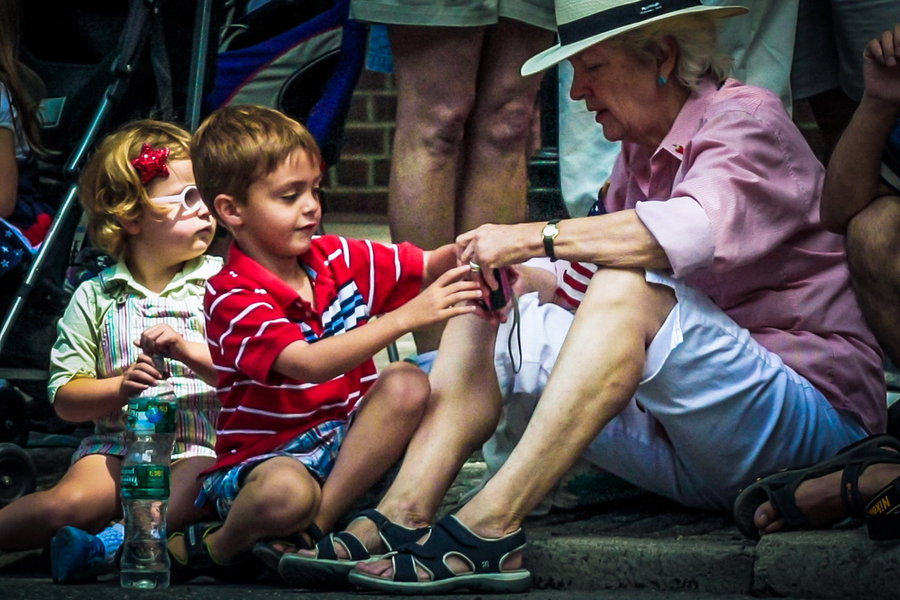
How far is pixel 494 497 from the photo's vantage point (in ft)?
10.9

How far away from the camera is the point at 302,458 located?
368 centimetres

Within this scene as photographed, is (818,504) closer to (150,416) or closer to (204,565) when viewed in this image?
(204,565)

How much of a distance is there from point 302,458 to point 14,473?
3.65 feet

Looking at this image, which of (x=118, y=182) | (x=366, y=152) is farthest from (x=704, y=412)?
(x=366, y=152)

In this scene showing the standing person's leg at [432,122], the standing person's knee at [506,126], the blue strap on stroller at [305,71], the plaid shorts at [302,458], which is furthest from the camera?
the blue strap on stroller at [305,71]

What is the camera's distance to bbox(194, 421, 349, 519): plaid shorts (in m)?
3.68

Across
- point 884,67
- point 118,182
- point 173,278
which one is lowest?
point 173,278

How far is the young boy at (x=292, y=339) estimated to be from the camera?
354 centimetres

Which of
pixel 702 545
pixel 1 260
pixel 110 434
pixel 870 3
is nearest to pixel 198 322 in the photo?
pixel 110 434

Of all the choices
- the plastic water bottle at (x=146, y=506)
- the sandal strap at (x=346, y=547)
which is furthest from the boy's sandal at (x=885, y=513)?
the plastic water bottle at (x=146, y=506)

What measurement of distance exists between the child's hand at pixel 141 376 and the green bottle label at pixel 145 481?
271 mm

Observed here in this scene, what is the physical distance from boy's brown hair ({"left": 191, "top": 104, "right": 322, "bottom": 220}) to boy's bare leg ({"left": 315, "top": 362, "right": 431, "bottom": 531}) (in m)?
0.53

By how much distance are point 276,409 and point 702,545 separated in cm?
97

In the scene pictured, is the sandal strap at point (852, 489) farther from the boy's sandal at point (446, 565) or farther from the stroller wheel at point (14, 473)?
the stroller wheel at point (14, 473)
